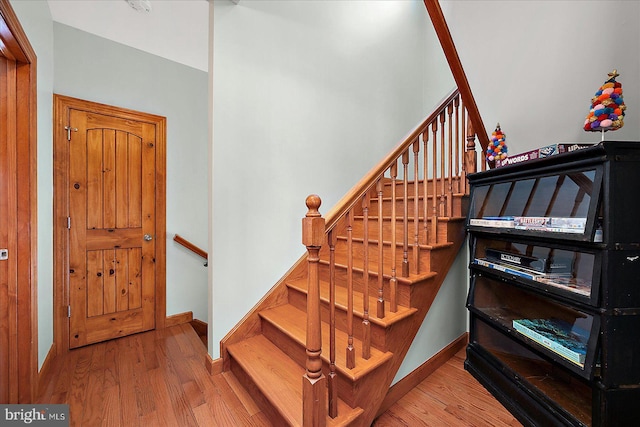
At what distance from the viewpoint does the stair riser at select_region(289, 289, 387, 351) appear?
1.45 m

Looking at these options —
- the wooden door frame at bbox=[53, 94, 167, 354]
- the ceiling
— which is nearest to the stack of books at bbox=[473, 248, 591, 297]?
the ceiling

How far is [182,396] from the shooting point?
162 centimetres

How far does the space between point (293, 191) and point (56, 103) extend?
80.9 inches

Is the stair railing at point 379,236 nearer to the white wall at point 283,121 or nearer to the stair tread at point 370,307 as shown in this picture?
the stair tread at point 370,307

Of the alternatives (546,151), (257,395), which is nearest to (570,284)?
(546,151)

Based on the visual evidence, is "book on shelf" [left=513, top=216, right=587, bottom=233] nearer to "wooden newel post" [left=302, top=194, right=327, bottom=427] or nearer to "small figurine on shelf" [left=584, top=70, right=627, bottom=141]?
"small figurine on shelf" [left=584, top=70, right=627, bottom=141]

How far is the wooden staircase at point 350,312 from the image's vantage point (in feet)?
3.91

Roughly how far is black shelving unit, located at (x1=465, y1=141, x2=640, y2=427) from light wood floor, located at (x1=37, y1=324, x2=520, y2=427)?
199mm

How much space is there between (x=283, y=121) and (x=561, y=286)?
2003 millimetres

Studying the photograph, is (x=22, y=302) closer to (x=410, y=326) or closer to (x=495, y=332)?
(x=410, y=326)

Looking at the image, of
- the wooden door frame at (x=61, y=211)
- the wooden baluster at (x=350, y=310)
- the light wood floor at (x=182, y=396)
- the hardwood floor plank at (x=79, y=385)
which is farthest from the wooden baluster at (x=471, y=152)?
the wooden door frame at (x=61, y=211)

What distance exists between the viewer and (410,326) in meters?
1.57

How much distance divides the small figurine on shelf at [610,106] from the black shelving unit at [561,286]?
15 centimetres

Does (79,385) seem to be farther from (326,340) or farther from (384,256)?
(384,256)
